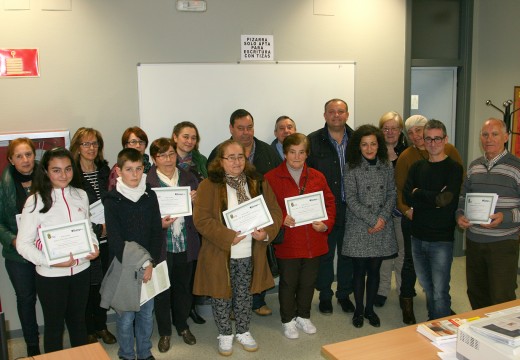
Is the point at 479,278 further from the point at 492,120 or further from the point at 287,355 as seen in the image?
the point at 287,355

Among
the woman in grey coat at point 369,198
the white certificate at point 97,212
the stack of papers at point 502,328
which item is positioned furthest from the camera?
the woman in grey coat at point 369,198

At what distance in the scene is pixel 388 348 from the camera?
221 centimetres

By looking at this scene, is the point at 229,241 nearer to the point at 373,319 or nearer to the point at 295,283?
the point at 295,283

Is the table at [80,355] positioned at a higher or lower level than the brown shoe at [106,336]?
higher

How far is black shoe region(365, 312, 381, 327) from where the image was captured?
413cm

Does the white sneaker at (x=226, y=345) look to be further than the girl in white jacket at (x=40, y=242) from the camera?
Yes

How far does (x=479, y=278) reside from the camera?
11.9 feet

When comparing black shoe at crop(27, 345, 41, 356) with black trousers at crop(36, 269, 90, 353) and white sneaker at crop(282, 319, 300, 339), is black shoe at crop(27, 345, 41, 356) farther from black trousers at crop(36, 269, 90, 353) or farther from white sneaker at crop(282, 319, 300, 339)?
white sneaker at crop(282, 319, 300, 339)

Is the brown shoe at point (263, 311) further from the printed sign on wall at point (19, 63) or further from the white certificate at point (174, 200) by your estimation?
the printed sign on wall at point (19, 63)

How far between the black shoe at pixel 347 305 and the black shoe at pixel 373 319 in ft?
0.74

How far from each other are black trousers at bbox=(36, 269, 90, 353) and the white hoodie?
0.05 meters

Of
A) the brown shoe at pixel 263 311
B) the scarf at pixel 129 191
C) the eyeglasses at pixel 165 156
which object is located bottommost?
the brown shoe at pixel 263 311

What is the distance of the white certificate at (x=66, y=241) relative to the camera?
292cm

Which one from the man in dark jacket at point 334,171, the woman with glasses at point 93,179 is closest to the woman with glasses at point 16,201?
the woman with glasses at point 93,179
